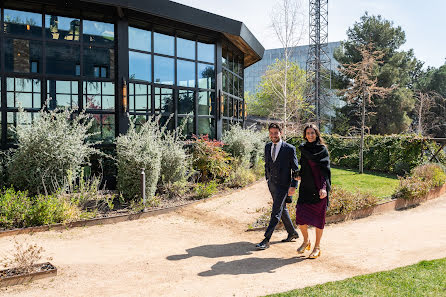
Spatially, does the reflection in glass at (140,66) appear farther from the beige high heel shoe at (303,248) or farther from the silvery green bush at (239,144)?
the beige high heel shoe at (303,248)

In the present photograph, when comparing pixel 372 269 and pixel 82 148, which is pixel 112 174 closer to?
pixel 82 148

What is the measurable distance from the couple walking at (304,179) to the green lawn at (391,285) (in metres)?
1.03

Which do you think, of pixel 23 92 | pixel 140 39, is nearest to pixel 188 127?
pixel 140 39

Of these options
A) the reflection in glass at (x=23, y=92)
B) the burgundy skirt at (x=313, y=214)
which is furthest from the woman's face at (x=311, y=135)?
the reflection in glass at (x=23, y=92)

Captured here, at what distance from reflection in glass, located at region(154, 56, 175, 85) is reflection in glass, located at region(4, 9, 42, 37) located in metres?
3.32

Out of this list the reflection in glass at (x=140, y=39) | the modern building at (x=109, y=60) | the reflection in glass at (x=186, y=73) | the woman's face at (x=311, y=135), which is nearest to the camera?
the woman's face at (x=311, y=135)

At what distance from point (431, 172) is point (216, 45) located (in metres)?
8.11

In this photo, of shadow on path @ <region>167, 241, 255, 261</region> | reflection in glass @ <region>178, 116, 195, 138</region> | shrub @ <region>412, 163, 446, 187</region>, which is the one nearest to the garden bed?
shadow on path @ <region>167, 241, 255, 261</region>

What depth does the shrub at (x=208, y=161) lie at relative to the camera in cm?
1072

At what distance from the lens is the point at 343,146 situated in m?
18.2

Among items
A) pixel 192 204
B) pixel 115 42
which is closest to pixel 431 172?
pixel 192 204

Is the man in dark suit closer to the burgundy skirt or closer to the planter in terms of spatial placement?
the burgundy skirt

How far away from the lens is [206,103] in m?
13.2

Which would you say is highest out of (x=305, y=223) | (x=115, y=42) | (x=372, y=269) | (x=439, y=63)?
(x=439, y=63)
